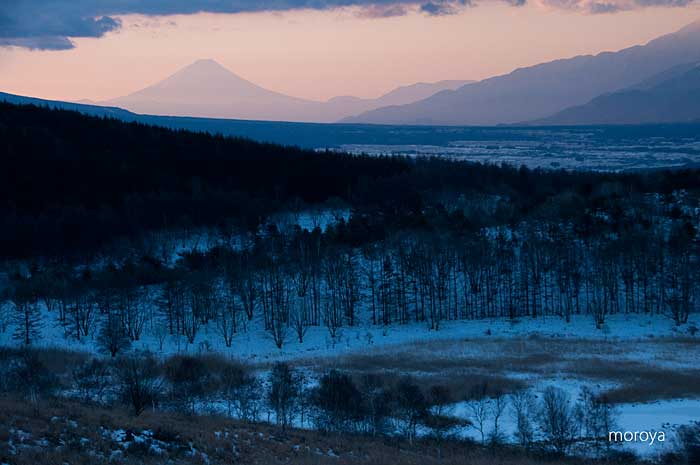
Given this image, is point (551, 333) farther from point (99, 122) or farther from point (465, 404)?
point (99, 122)

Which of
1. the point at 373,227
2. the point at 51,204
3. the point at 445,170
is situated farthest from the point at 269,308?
the point at 445,170

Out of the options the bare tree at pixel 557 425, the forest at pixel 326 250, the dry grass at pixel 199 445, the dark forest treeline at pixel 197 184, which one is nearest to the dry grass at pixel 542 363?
the forest at pixel 326 250

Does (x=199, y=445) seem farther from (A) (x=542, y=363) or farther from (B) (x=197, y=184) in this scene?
(B) (x=197, y=184)

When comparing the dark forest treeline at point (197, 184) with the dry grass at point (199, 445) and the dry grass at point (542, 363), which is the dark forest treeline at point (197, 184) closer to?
the dry grass at point (542, 363)

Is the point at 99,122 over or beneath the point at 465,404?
over

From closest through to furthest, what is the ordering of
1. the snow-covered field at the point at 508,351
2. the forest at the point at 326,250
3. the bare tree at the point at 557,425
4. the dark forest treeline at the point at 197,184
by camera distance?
the bare tree at the point at 557,425, the snow-covered field at the point at 508,351, the forest at the point at 326,250, the dark forest treeline at the point at 197,184

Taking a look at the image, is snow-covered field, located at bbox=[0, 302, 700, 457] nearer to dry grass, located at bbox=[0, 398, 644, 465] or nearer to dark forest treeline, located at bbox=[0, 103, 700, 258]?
dry grass, located at bbox=[0, 398, 644, 465]

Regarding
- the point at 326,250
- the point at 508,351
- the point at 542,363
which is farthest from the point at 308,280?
the point at 542,363

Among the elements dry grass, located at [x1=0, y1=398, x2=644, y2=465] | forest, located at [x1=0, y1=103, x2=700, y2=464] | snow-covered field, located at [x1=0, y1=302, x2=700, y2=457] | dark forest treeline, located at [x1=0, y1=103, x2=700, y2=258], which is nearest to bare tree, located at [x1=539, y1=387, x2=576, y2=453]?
forest, located at [x1=0, y1=103, x2=700, y2=464]
